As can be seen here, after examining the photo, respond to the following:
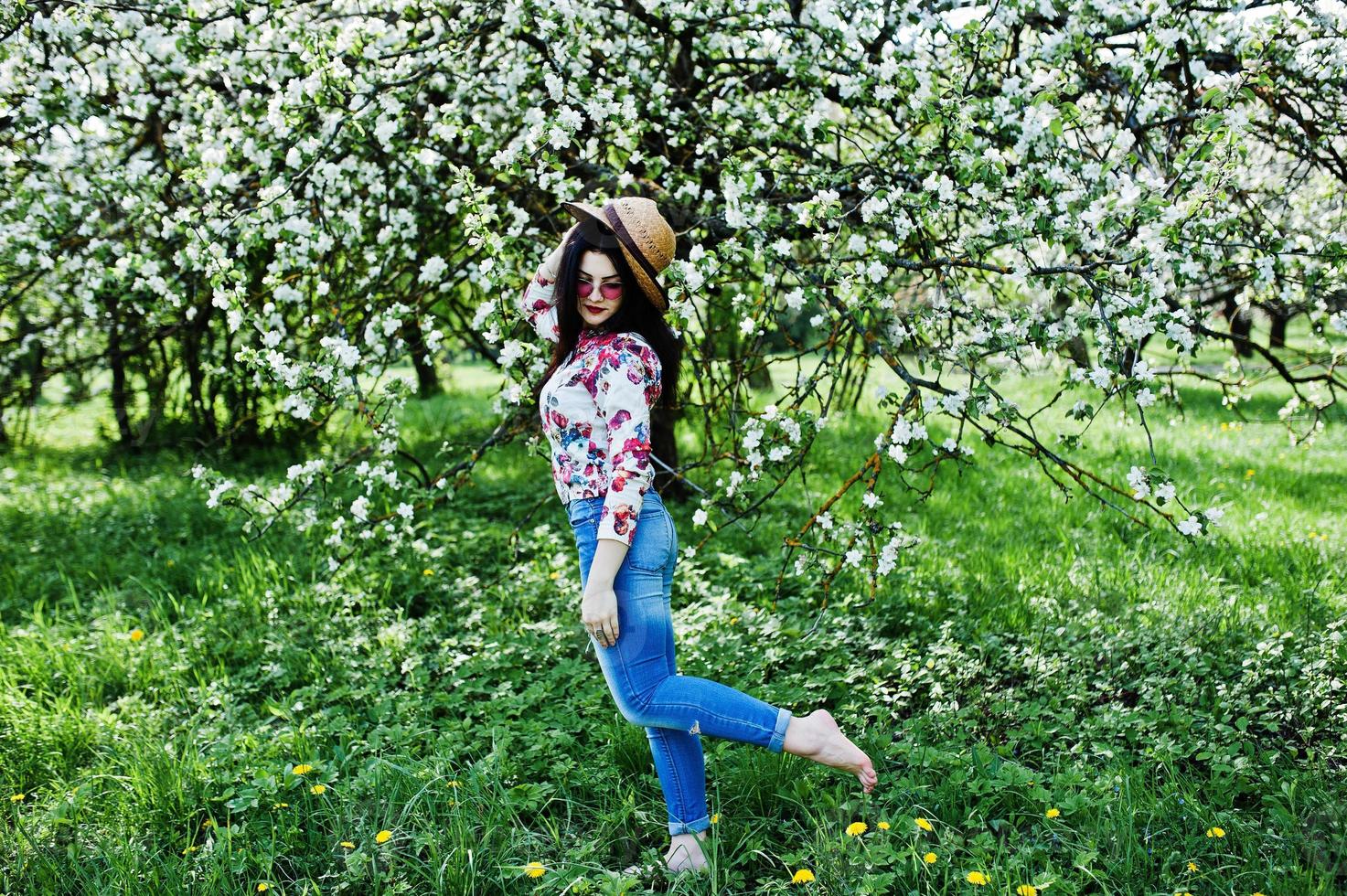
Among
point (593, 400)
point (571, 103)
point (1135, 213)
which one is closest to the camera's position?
point (593, 400)

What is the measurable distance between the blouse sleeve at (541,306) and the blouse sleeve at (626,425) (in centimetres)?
38

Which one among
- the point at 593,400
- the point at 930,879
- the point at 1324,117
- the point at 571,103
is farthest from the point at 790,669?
the point at 1324,117

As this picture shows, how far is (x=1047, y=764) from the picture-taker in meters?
2.97

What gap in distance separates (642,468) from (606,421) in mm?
173

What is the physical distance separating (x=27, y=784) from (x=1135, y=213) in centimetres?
397

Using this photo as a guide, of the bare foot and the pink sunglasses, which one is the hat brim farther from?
the bare foot

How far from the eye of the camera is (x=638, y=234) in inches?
95.7

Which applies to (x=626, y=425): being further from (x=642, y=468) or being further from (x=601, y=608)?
(x=601, y=608)

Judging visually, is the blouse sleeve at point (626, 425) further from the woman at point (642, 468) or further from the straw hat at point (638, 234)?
the straw hat at point (638, 234)

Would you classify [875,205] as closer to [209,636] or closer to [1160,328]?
[1160,328]

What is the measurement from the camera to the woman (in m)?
2.38

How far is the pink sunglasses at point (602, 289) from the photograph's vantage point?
96.7 inches

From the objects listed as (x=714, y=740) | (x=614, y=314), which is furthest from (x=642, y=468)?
(x=714, y=740)

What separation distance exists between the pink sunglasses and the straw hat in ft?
0.19
